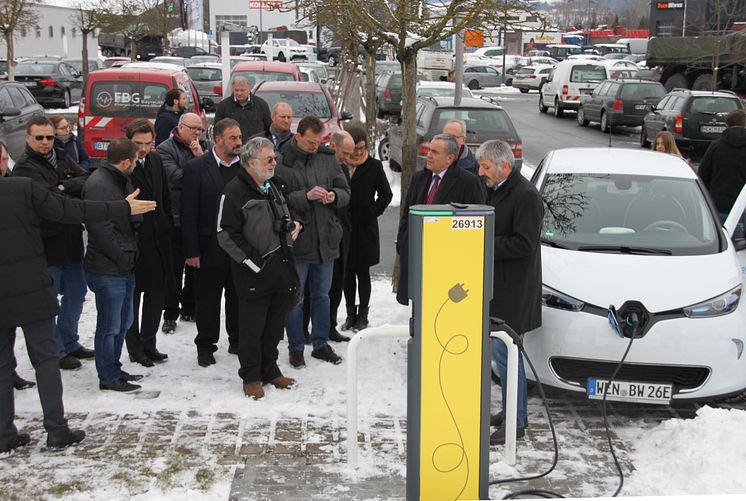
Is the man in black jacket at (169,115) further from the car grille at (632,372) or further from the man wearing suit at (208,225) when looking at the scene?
the car grille at (632,372)

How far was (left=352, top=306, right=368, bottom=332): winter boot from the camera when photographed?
25.5 ft

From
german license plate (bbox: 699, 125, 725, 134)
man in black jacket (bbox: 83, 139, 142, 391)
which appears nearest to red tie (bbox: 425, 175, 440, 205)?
man in black jacket (bbox: 83, 139, 142, 391)

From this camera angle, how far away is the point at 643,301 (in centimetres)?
Answer: 569

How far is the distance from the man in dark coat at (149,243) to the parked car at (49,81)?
23061mm

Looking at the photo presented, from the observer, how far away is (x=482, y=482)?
423 cm

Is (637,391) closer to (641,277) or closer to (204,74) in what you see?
(641,277)

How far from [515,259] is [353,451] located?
1523 mm

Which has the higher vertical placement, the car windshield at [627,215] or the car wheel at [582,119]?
the car windshield at [627,215]

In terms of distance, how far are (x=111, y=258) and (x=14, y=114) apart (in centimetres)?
994

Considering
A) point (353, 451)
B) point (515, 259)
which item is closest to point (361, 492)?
point (353, 451)

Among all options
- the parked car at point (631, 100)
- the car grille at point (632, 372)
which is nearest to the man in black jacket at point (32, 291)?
the car grille at point (632, 372)

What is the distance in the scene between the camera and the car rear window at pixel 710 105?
19.9 m

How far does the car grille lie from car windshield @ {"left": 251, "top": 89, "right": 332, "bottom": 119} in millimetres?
9858

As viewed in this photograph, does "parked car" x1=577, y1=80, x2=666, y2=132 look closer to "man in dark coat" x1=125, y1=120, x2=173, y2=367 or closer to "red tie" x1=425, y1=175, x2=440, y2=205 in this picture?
"red tie" x1=425, y1=175, x2=440, y2=205
